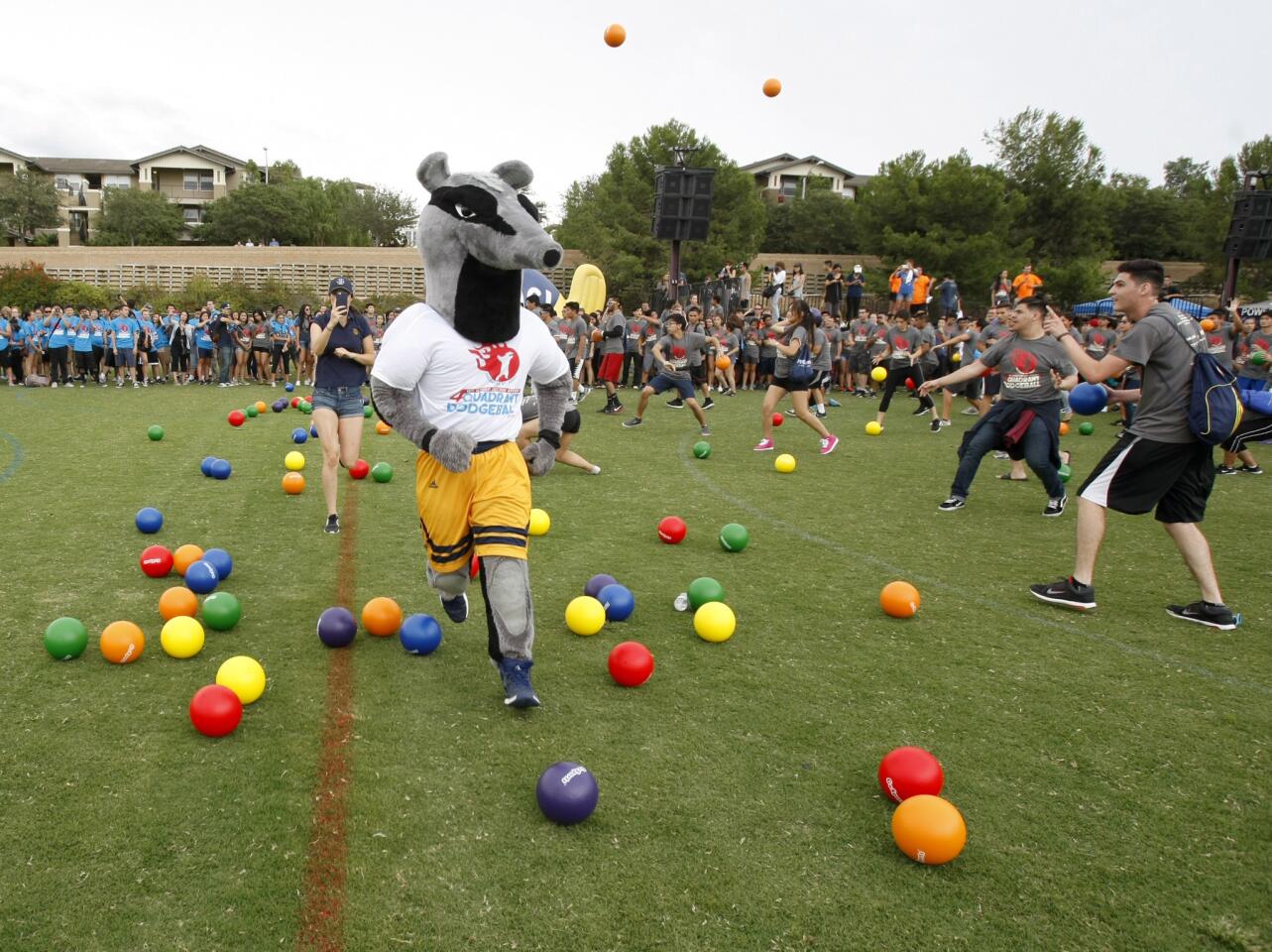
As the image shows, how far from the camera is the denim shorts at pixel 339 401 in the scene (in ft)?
23.6

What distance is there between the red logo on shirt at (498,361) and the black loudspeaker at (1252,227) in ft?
81.5

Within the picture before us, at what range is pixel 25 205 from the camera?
6366 cm

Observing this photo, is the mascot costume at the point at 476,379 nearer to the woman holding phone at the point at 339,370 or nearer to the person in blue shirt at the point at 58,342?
the woman holding phone at the point at 339,370

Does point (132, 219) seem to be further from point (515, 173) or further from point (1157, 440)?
point (1157, 440)

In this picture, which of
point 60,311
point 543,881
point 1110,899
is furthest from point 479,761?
point 60,311

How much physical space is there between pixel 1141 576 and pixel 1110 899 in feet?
15.1

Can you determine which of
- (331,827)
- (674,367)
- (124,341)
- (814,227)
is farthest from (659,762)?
(814,227)

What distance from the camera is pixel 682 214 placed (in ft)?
75.4

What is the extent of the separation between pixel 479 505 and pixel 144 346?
2223cm

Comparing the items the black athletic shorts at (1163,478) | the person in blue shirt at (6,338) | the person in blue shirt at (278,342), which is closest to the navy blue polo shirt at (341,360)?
the black athletic shorts at (1163,478)

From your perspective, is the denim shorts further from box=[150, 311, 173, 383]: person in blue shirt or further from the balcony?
the balcony

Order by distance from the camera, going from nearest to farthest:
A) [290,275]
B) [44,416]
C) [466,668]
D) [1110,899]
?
1. [1110,899]
2. [466,668]
3. [44,416]
4. [290,275]

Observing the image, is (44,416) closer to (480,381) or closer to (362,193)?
(480,381)

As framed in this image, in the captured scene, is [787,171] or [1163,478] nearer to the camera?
[1163,478]
